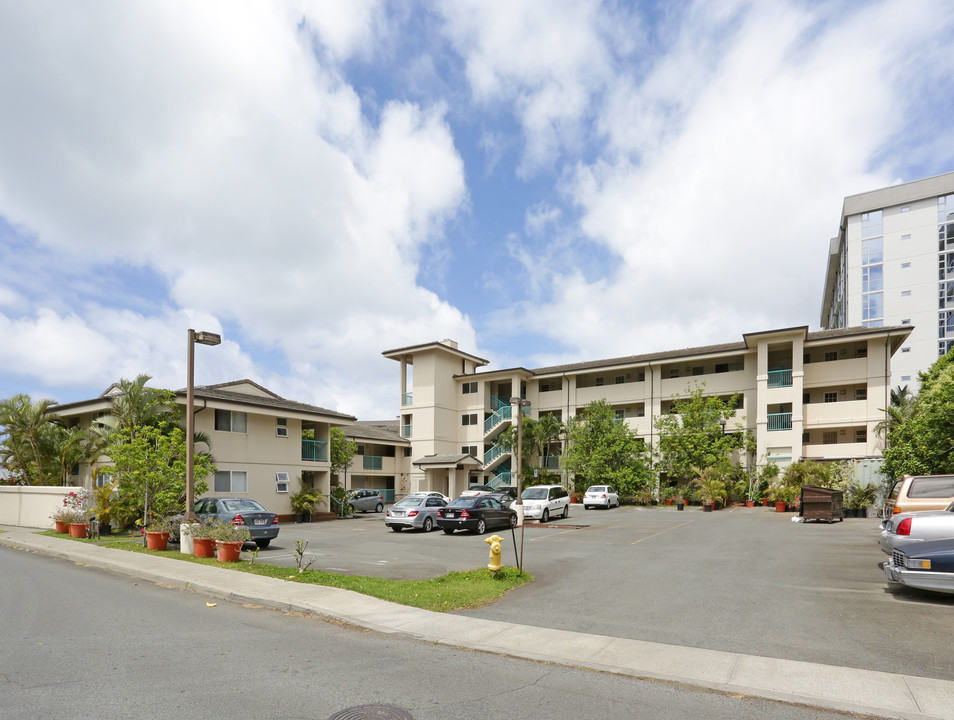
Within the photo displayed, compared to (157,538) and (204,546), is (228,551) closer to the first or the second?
(204,546)

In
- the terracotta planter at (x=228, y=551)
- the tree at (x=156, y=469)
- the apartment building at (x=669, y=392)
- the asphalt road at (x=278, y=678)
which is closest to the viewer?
the asphalt road at (x=278, y=678)

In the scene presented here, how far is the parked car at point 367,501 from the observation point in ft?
130

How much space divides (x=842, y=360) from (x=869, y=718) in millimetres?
39596

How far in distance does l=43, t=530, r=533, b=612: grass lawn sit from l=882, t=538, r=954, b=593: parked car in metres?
6.56

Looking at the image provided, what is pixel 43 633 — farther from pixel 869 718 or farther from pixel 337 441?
pixel 337 441

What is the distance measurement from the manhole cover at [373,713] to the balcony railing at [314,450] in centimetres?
2958

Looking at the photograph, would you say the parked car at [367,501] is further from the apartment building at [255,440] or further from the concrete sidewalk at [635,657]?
the concrete sidewalk at [635,657]

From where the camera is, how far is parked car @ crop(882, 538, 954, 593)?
966 cm

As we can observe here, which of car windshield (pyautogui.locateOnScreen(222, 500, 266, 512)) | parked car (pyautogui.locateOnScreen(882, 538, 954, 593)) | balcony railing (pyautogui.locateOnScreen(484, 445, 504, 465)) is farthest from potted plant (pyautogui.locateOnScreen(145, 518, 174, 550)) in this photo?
balcony railing (pyautogui.locateOnScreen(484, 445, 504, 465))

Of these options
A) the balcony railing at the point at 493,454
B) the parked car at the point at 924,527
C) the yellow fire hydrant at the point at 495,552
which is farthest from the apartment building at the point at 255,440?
the parked car at the point at 924,527

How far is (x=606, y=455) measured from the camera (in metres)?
42.4

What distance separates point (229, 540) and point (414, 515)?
11211mm

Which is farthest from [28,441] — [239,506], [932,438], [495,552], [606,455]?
[932,438]

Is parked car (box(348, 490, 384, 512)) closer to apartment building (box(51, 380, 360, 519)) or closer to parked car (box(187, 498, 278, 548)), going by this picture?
apartment building (box(51, 380, 360, 519))
